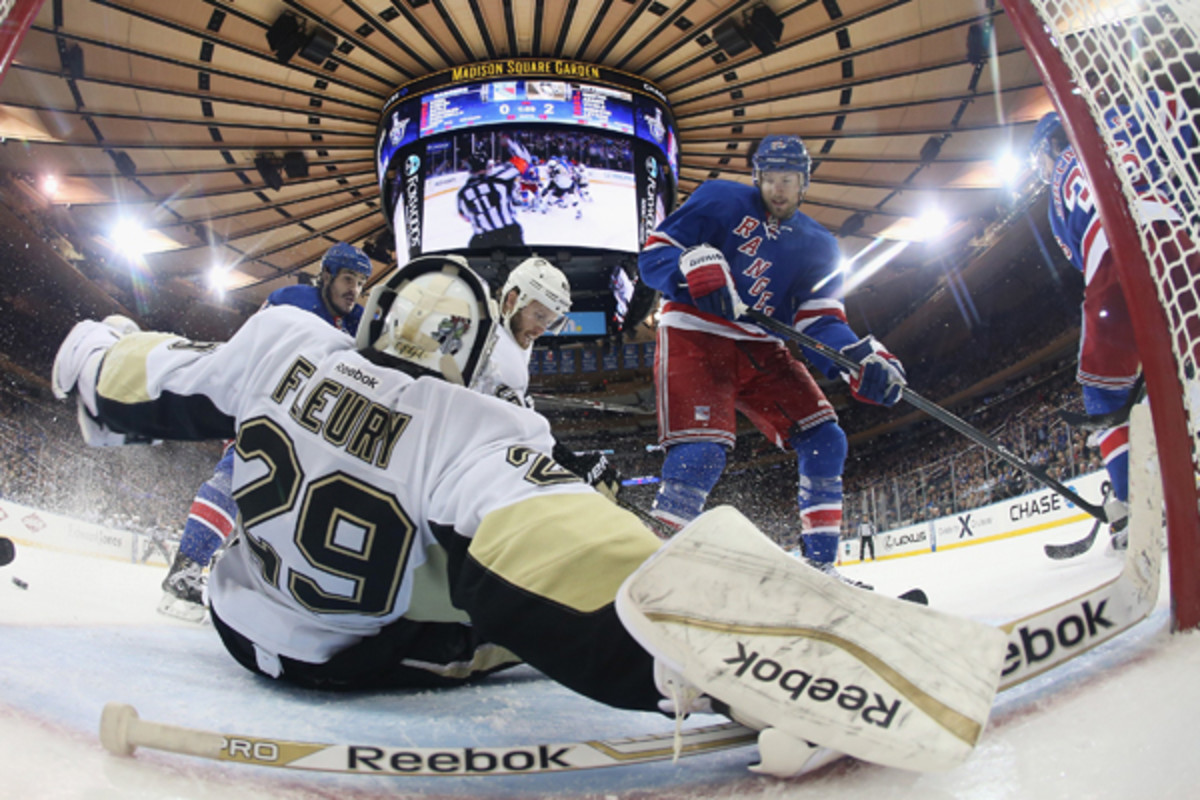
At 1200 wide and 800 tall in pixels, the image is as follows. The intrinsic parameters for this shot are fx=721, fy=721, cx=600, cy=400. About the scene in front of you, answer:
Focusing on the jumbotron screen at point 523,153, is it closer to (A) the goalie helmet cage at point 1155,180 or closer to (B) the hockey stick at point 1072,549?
(B) the hockey stick at point 1072,549

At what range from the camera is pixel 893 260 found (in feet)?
40.4

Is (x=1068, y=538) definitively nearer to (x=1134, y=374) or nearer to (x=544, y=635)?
(x=1134, y=374)

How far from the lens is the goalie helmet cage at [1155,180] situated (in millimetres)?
862

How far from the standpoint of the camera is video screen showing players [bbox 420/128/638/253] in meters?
7.16

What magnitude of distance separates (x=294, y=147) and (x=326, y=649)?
7.87 m

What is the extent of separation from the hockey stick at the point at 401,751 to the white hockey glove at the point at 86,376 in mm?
626

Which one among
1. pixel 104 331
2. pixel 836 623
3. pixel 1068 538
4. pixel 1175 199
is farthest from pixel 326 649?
pixel 1068 538

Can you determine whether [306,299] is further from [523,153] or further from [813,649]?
[523,153]

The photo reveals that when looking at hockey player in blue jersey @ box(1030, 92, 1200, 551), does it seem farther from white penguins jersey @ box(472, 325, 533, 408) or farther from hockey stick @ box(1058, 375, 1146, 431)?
white penguins jersey @ box(472, 325, 533, 408)

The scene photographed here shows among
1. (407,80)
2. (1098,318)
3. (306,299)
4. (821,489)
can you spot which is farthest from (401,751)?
(407,80)

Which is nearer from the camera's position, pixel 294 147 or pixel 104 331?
pixel 104 331

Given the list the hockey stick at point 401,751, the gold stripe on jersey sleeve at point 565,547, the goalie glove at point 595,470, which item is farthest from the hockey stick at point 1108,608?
the goalie glove at point 595,470

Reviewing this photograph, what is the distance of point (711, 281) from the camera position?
2.27 meters

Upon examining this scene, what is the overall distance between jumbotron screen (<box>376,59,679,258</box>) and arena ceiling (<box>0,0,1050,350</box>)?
269 millimetres
